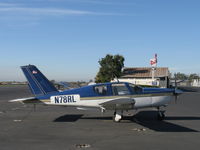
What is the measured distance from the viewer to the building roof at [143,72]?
6597cm

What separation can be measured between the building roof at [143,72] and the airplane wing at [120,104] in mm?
55119

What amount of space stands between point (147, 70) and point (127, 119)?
196ft

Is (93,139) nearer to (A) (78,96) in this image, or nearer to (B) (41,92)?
(A) (78,96)

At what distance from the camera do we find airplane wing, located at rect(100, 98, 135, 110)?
10.5 metres

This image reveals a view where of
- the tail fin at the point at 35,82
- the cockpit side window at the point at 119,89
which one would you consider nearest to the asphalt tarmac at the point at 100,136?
the cockpit side window at the point at 119,89

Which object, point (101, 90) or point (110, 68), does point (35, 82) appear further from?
point (110, 68)

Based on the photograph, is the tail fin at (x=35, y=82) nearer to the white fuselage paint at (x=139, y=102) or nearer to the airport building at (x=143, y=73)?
the white fuselage paint at (x=139, y=102)

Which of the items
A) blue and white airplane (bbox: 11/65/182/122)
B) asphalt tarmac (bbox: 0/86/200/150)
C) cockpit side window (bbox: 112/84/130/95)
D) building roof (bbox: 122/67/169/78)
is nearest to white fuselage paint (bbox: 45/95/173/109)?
blue and white airplane (bbox: 11/65/182/122)

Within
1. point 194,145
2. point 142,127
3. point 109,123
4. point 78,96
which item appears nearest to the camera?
point 194,145

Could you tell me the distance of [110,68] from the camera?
69.9m

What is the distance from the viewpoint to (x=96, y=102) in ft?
38.9

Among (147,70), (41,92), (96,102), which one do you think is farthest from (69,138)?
(147,70)

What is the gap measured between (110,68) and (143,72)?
9.69 metres

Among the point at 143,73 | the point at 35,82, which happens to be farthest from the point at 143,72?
the point at 35,82
